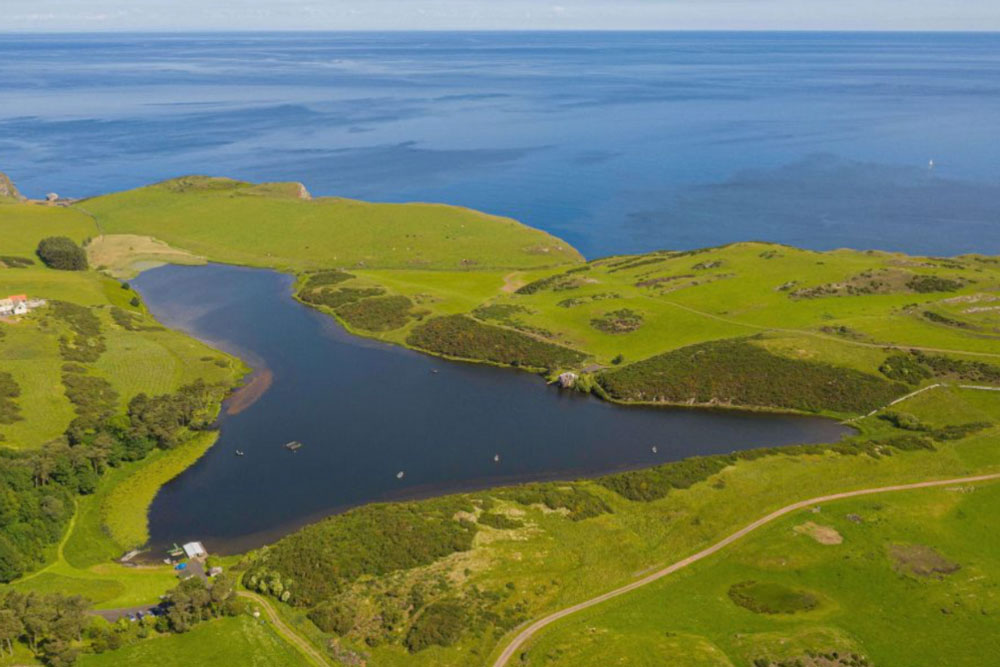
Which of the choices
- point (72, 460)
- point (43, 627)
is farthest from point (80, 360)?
point (43, 627)

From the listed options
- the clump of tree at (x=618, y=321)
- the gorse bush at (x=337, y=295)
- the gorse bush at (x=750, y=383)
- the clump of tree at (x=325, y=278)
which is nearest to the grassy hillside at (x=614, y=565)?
the gorse bush at (x=750, y=383)

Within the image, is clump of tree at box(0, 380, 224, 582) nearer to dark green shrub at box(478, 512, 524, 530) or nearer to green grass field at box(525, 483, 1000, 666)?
dark green shrub at box(478, 512, 524, 530)

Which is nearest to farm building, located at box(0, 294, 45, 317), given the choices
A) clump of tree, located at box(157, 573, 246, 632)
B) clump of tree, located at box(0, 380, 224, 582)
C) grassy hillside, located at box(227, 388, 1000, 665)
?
clump of tree, located at box(0, 380, 224, 582)

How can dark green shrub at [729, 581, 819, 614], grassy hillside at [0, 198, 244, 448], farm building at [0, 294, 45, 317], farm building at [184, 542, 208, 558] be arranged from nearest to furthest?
dark green shrub at [729, 581, 819, 614]
farm building at [184, 542, 208, 558]
grassy hillside at [0, 198, 244, 448]
farm building at [0, 294, 45, 317]

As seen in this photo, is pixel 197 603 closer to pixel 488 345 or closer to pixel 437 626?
pixel 437 626

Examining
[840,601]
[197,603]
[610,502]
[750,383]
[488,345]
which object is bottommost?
[840,601]

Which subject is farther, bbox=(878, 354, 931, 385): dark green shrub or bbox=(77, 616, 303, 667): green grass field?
bbox=(878, 354, 931, 385): dark green shrub

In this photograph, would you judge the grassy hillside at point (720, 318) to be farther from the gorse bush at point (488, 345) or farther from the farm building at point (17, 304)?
the farm building at point (17, 304)
